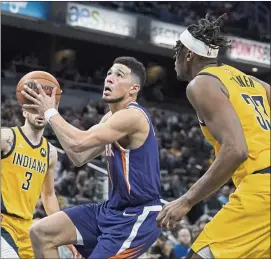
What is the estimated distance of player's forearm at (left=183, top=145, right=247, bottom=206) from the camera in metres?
3.66

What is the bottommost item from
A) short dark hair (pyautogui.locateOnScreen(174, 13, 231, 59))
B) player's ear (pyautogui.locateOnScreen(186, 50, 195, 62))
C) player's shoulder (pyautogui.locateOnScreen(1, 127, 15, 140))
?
player's shoulder (pyautogui.locateOnScreen(1, 127, 15, 140))

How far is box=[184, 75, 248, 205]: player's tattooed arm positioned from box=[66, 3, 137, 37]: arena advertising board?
1803 cm

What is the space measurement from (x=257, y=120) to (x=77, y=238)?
5.48 ft

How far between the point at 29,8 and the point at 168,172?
6980mm

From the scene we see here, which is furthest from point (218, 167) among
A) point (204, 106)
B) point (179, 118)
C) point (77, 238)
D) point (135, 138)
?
point (179, 118)

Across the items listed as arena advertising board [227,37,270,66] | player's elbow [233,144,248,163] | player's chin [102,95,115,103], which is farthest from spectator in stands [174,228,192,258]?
arena advertising board [227,37,270,66]

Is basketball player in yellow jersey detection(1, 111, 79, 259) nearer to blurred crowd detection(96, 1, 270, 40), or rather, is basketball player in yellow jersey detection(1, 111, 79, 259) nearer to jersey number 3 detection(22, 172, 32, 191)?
jersey number 3 detection(22, 172, 32, 191)

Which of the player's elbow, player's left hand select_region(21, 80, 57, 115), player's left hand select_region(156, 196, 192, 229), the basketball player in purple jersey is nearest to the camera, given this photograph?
the player's elbow

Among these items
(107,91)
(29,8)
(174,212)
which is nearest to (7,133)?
(107,91)

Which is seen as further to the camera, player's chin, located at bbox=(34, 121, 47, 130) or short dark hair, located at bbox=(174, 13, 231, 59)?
player's chin, located at bbox=(34, 121, 47, 130)

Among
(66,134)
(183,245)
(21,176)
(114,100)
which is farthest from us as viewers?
(183,245)

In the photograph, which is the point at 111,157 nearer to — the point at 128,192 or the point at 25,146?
the point at 128,192

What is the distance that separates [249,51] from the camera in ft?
82.2

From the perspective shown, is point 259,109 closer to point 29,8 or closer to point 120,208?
point 120,208
